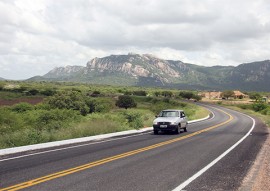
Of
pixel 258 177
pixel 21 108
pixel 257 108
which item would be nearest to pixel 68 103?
pixel 21 108

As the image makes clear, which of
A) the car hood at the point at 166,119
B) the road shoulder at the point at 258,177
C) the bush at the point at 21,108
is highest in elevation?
the car hood at the point at 166,119

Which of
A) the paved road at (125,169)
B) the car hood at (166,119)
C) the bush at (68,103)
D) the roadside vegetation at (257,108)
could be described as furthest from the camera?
the bush at (68,103)

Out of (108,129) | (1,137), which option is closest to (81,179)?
(1,137)

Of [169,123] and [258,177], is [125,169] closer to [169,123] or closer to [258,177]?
[258,177]

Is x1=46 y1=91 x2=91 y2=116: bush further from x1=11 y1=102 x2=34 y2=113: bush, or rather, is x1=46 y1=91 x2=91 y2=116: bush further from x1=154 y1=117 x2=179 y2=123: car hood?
x1=154 y1=117 x2=179 y2=123: car hood

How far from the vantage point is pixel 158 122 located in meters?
24.7

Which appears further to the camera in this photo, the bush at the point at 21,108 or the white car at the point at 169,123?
the bush at the point at 21,108

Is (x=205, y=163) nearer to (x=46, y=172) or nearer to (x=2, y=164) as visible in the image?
(x=46, y=172)

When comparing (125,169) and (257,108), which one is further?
(257,108)

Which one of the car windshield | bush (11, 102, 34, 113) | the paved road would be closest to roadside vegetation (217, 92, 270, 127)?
the car windshield

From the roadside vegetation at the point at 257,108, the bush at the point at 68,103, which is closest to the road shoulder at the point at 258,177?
the roadside vegetation at the point at 257,108

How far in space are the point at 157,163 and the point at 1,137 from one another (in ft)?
26.6

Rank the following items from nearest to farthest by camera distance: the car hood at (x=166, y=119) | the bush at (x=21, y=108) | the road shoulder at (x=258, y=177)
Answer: the road shoulder at (x=258, y=177) < the car hood at (x=166, y=119) < the bush at (x=21, y=108)

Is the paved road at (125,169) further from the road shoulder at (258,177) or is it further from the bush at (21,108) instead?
the bush at (21,108)
